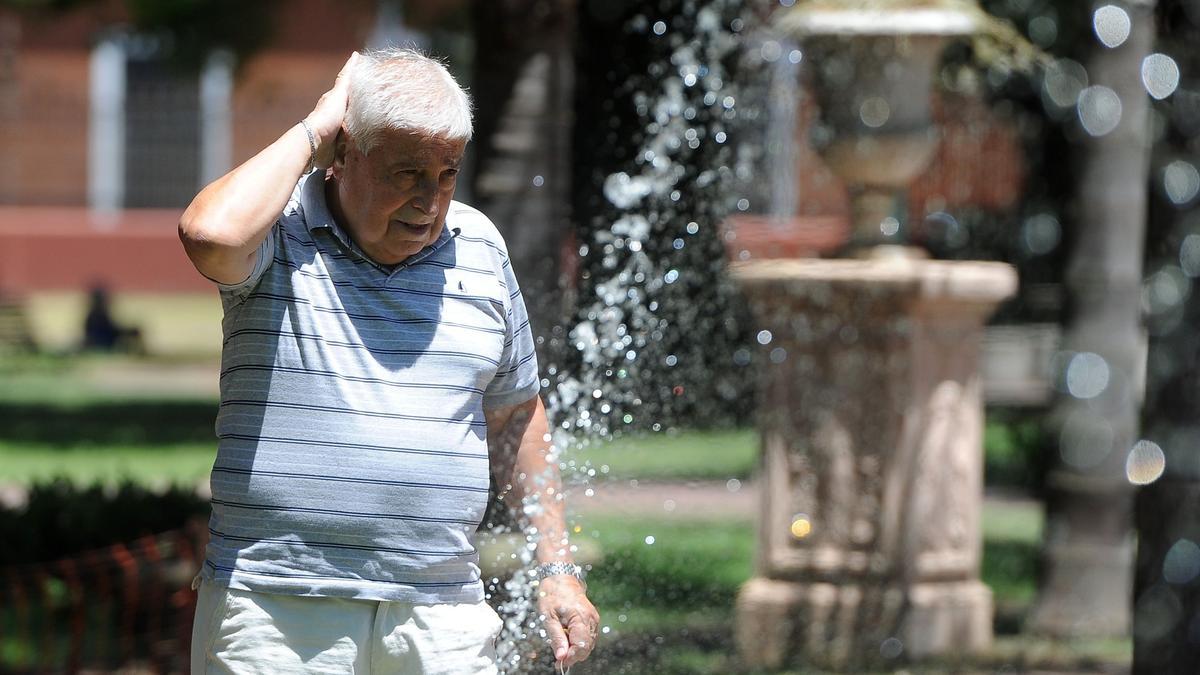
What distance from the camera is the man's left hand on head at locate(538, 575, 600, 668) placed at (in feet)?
8.77

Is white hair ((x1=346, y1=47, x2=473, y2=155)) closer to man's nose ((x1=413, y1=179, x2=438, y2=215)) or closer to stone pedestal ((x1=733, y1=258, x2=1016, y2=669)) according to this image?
man's nose ((x1=413, y1=179, x2=438, y2=215))

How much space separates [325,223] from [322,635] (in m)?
0.62

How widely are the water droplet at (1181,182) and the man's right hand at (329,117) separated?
260 centimetres

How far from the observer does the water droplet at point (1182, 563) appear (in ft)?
13.9

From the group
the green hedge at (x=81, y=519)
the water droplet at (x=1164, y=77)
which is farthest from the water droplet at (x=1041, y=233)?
the green hedge at (x=81, y=519)

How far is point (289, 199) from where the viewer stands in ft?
8.05

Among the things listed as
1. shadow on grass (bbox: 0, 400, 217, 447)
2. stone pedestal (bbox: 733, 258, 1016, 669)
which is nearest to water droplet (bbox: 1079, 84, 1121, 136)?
stone pedestal (bbox: 733, 258, 1016, 669)

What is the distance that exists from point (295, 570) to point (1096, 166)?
539 cm

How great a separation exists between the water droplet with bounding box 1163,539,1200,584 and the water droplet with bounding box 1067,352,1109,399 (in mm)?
2828

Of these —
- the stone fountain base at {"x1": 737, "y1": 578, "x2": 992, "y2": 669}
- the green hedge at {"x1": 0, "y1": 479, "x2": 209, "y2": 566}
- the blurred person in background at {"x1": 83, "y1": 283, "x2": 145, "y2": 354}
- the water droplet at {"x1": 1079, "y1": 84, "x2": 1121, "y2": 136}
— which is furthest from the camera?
the blurred person in background at {"x1": 83, "y1": 283, "x2": 145, "y2": 354}

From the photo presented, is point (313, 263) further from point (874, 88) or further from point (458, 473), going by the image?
point (874, 88)

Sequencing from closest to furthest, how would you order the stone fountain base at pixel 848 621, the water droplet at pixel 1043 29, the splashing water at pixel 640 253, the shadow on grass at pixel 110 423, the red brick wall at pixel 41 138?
the splashing water at pixel 640 253
the stone fountain base at pixel 848 621
the water droplet at pixel 1043 29
the shadow on grass at pixel 110 423
the red brick wall at pixel 41 138

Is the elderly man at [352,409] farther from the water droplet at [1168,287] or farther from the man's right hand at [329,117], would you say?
the water droplet at [1168,287]

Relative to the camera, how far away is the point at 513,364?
8.83 ft
